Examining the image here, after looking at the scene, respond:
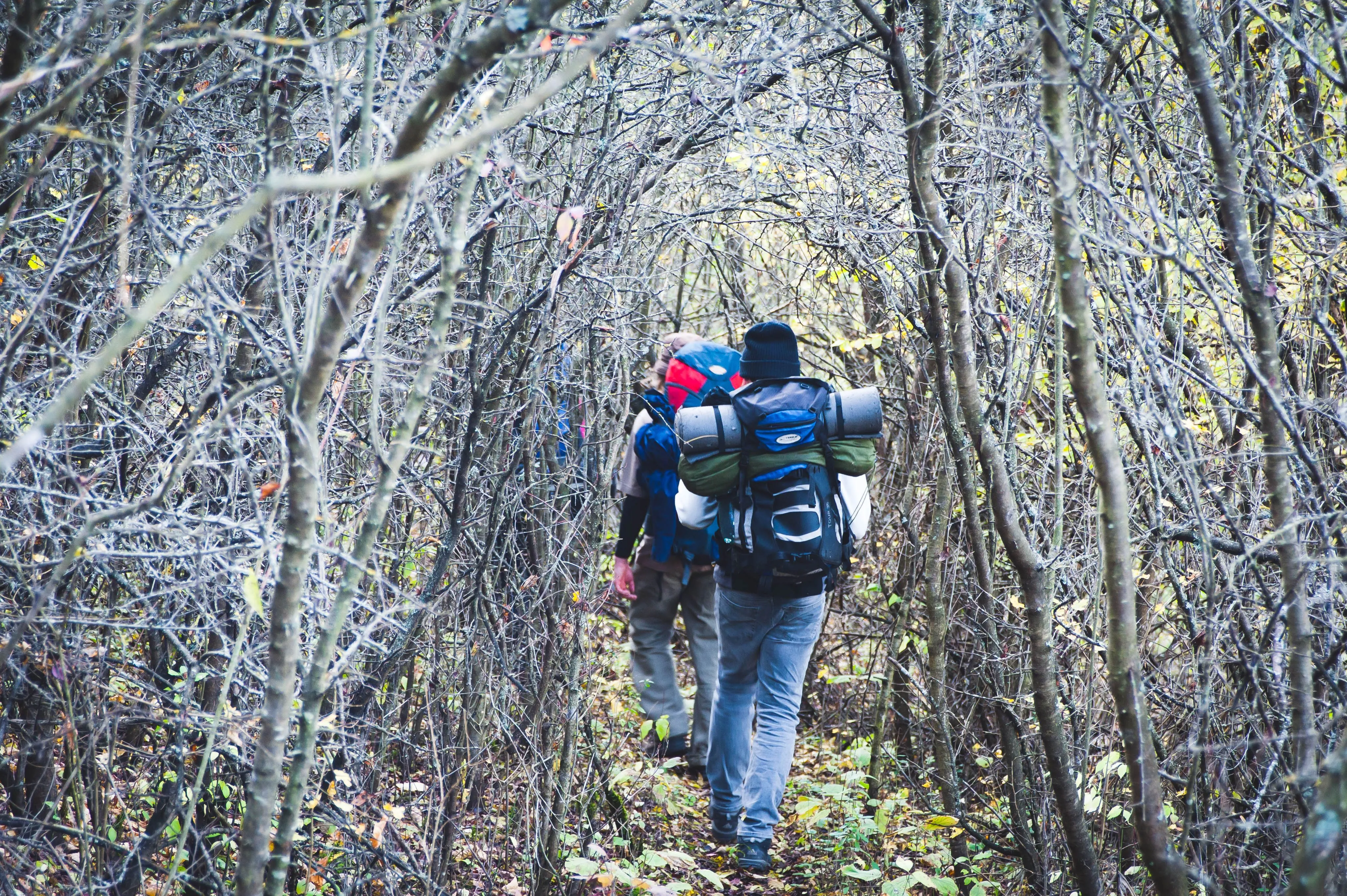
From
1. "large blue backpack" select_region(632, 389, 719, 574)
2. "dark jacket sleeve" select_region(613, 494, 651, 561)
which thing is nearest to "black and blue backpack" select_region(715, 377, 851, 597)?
"large blue backpack" select_region(632, 389, 719, 574)

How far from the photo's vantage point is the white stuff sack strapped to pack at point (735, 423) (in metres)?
3.74

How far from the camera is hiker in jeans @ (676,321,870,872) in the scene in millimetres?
3947

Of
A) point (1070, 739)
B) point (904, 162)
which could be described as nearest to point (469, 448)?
point (904, 162)

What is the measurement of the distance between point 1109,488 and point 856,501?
1794 millimetres

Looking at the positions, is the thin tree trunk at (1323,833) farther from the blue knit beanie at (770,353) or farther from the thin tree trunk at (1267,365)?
the blue knit beanie at (770,353)

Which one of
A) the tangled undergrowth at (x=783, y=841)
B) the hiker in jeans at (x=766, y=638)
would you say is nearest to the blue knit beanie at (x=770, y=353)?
the hiker in jeans at (x=766, y=638)

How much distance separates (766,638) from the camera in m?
4.09

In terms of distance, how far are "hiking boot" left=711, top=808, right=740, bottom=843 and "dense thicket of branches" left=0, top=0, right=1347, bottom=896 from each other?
14.3 inches

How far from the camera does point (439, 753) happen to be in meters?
3.47

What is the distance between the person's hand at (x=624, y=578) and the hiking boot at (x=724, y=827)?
3.99 feet

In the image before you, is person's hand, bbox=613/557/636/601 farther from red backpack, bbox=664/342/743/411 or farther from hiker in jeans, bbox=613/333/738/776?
red backpack, bbox=664/342/743/411

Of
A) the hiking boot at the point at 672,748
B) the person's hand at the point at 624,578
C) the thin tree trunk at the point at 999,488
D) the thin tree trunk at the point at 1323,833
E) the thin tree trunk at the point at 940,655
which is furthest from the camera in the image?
the hiking boot at the point at 672,748

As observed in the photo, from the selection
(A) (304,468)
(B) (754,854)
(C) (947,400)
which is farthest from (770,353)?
(A) (304,468)

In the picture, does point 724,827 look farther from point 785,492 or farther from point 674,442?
point 674,442
